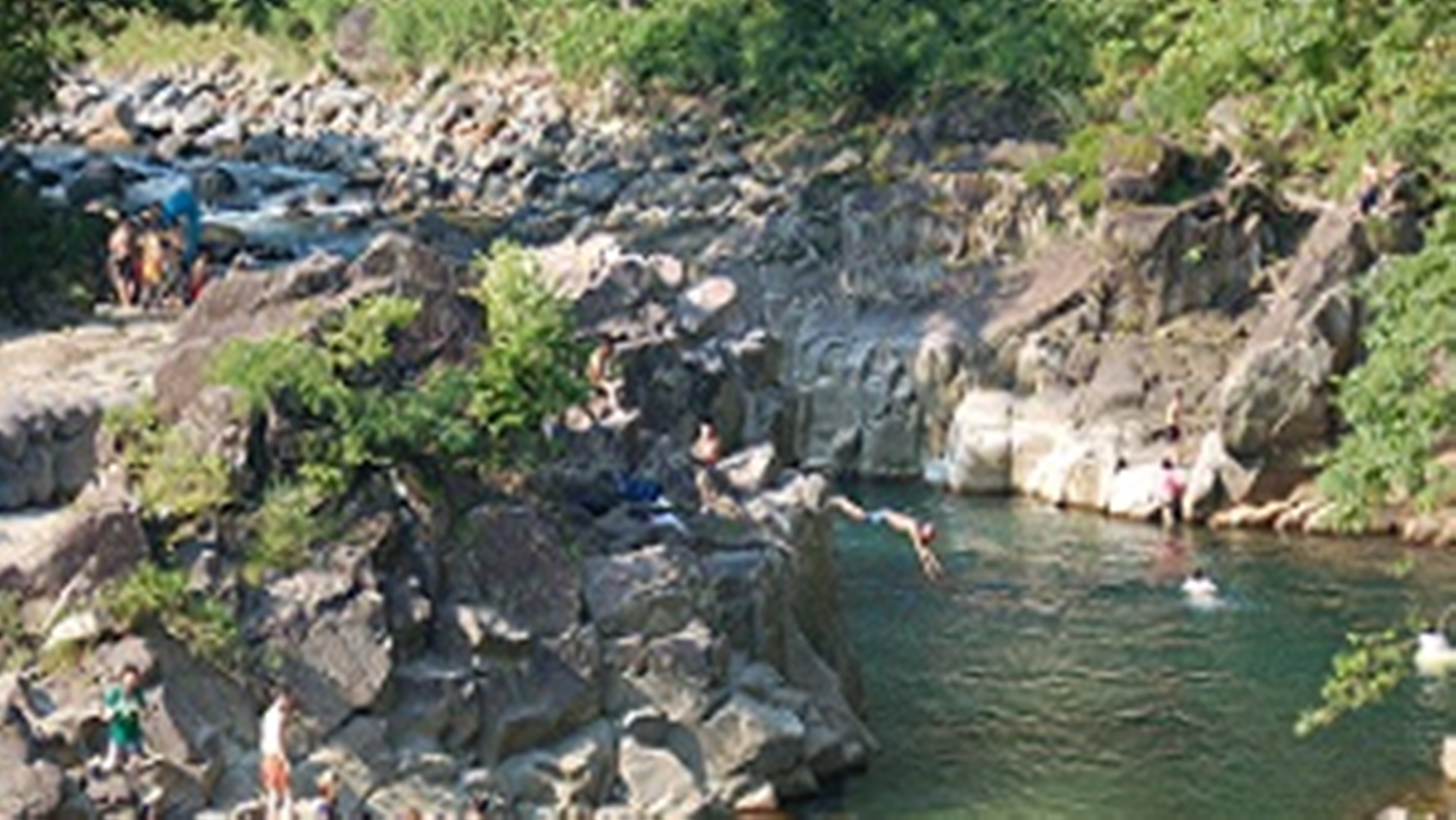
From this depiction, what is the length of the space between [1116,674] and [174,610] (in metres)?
14.9

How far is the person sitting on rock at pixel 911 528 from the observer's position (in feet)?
117

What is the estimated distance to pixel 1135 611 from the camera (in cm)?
4144

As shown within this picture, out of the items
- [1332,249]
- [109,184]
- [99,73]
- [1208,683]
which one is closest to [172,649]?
[1208,683]

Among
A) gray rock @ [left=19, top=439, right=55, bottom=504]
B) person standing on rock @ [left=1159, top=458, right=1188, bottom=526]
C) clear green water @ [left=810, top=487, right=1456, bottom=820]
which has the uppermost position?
gray rock @ [left=19, top=439, right=55, bottom=504]

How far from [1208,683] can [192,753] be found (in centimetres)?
1557

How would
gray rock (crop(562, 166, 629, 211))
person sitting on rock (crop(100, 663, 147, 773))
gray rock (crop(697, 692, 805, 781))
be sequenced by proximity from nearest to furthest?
person sitting on rock (crop(100, 663, 147, 773))
gray rock (crop(697, 692, 805, 781))
gray rock (crop(562, 166, 629, 211))

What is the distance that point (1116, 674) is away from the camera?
123 ft

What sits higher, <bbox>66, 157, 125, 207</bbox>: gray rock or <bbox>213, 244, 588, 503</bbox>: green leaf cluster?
<bbox>66, 157, 125, 207</bbox>: gray rock

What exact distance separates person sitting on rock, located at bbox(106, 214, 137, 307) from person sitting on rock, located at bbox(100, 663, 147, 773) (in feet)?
45.6

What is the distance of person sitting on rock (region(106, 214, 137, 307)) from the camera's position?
1566 inches

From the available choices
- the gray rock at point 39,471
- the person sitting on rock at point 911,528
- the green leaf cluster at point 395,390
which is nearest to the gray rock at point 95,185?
the person sitting on rock at point 911,528

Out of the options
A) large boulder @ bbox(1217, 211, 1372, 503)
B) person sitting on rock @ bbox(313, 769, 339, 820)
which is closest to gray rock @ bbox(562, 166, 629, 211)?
large boulder @ bbox(1217, 211, 1372, 503)

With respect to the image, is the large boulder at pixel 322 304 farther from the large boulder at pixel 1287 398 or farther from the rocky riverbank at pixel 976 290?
the large boulder at pixel 1287 398

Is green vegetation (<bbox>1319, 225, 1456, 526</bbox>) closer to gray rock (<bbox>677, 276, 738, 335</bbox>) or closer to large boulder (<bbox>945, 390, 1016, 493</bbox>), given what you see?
gray rock (<bbox>677, 276, 738, 335</bbox>)
